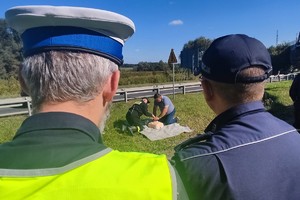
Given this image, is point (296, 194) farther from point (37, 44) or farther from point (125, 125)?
point (125, 125)

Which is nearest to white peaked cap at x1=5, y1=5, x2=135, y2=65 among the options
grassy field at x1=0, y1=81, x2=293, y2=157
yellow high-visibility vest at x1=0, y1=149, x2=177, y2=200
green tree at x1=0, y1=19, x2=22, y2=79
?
yellow high-visibility vest at x1=0, y1=149, x2=177, y2=200

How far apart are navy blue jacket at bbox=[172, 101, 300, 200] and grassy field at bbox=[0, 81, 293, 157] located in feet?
23.3

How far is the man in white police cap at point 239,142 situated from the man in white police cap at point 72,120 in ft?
1.62

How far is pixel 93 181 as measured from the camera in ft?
3.05

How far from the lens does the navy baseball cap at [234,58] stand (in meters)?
1.85

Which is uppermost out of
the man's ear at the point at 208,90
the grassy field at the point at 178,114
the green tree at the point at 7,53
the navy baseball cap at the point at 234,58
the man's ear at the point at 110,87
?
the green tree at the point at 7,53

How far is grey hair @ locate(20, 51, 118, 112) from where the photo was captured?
1216 mm

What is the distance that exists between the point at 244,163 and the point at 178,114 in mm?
12080

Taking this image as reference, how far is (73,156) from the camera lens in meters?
0.99

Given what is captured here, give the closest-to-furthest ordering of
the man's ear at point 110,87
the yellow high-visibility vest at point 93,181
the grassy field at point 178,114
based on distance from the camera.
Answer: the yellow high-visibility vest at point 93,181
the man's ear at point 110,87
the grassy field at point 178,114

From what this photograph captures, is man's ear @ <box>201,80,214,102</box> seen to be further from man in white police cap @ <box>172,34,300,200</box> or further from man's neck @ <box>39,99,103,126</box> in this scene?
man's neck @ <box>39,99,103,126</box>

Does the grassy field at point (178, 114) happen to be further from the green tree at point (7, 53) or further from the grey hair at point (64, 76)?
the green tree at point (7, 53)

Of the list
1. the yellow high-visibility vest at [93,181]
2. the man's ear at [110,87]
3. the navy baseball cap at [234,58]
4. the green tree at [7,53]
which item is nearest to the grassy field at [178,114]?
the navy baseball cap at [234,58]

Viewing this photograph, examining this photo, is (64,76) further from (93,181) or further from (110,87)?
(93,181)
